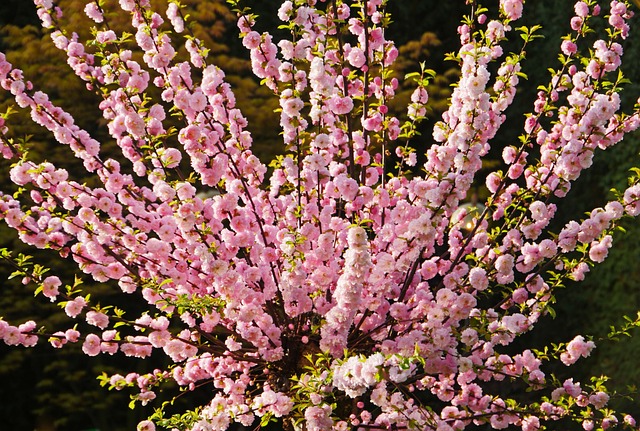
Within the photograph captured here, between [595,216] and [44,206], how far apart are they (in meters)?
1.97

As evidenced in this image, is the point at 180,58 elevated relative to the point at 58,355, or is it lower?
elevated

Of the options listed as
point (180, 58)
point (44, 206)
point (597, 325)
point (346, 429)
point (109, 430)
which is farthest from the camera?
point (597, 325)

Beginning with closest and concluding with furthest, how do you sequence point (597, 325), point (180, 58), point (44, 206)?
point (44, 206)
point (180, 58)
point (597, 325)

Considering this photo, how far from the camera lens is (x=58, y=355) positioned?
6.41 metres

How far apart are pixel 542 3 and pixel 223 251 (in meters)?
5.27

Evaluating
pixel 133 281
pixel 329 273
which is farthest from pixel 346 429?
pixel 133 281

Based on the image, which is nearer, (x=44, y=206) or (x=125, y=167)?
(x=44, y=206)

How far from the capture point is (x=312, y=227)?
310 centimetres

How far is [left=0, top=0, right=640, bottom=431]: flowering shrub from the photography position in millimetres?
2957

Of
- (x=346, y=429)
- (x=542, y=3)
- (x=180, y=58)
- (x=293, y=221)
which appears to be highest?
(x=542, y=3)

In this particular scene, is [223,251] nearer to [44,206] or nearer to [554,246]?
[44,206]

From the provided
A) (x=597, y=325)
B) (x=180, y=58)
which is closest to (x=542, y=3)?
(x=597, y=325)

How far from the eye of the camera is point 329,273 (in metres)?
3.07

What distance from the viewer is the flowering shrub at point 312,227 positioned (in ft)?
9.70
